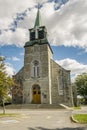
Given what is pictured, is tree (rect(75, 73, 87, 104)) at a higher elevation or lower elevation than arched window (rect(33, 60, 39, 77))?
lower

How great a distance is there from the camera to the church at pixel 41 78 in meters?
36.1

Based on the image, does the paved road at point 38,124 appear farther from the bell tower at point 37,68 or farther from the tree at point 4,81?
the bell tower at point 37,68

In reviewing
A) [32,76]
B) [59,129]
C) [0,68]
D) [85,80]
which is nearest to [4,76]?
[0,68]

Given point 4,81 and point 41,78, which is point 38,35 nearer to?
point 41,78

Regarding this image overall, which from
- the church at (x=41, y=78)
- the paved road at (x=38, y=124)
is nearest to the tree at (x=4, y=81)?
the paved road at (x=38, y=124)

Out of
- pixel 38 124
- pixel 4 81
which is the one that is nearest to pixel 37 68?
pixel 4 81

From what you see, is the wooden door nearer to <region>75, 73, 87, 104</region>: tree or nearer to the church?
the church

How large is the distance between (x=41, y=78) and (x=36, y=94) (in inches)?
133

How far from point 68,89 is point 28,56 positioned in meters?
10.8

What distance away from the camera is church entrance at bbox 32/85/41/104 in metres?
36.5

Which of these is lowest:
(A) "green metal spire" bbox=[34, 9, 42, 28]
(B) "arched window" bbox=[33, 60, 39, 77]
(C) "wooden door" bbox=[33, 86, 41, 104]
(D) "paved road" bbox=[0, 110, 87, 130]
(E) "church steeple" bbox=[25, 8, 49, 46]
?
(D) "paved road" bbox=[0, 110, 87, 130]

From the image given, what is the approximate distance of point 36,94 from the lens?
3697cm

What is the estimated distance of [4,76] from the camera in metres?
21.1

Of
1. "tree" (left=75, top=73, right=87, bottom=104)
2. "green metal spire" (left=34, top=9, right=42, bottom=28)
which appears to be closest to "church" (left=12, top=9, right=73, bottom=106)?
"green metal spire" (left=34, top=9, right=42, bottom=28)
